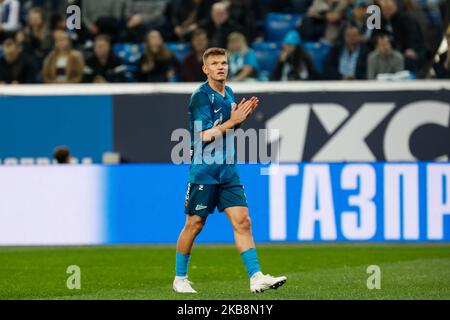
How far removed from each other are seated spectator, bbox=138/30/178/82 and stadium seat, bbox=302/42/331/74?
211 centimetres

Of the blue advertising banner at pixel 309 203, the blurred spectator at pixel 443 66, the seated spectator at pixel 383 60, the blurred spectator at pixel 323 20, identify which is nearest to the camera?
the blue advertising banner at pixel 309 203

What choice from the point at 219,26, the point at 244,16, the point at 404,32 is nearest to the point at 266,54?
the point at 244,16

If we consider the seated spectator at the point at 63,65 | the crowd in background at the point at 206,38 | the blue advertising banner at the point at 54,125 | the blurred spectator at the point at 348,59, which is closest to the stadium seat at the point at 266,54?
the crowd in background at the point at 206,38

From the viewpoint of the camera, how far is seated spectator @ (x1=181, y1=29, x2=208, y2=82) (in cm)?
1783

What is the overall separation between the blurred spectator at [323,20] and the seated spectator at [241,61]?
4.41 feet

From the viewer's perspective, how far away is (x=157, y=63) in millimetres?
18016

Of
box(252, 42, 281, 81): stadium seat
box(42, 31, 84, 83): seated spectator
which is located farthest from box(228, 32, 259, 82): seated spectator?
box(42, 31, 84, 83): seated spectator

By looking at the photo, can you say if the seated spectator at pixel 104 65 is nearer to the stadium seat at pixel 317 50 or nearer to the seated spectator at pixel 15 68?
the seated spectator at pixel 15 68

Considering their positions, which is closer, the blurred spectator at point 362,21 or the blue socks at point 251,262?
the blue socks at point 251,262

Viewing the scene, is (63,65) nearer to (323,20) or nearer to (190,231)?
(323,20)

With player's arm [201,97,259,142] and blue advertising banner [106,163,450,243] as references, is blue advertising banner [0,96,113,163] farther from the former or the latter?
player's arm [201,97,259,142]

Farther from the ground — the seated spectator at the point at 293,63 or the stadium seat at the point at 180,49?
the stadium seat at the point at 180,49

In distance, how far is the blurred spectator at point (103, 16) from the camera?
62.5 feet

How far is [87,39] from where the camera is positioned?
1905 cm
